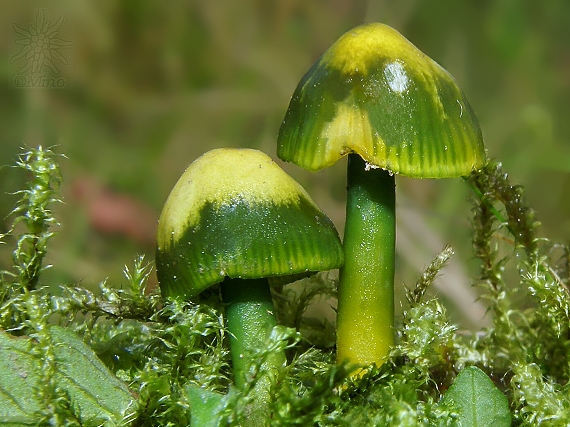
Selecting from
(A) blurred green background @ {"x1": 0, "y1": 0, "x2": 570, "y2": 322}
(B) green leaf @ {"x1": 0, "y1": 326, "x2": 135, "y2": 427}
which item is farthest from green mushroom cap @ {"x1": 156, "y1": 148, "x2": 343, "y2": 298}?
(A) blurred green background @ {"x1": 0, "y1": 0, "x2": 570, "y2": 322}

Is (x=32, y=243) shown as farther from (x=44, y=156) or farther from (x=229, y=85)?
(x=229, y=85)

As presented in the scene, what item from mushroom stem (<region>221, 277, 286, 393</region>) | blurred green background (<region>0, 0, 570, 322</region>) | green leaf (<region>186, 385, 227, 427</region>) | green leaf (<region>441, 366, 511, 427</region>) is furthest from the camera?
blurred green background (<region>0, 0, 570, 322</region>)

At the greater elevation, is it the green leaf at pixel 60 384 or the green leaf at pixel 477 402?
the green leaf at pixel 60 384

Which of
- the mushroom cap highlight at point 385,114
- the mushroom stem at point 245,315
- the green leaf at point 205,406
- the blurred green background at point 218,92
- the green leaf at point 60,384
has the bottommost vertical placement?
the green leaf at point 205,406

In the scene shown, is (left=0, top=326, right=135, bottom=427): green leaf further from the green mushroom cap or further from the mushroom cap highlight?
the mushroom cap highlight

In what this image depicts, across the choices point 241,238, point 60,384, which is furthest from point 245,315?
point 60,384

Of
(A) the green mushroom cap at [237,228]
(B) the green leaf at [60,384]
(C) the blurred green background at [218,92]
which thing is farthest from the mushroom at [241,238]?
(C) the blurred green background at [218,92]

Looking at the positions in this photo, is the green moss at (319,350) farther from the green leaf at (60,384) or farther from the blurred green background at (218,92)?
Answer: the blurred green background at (218,92)
